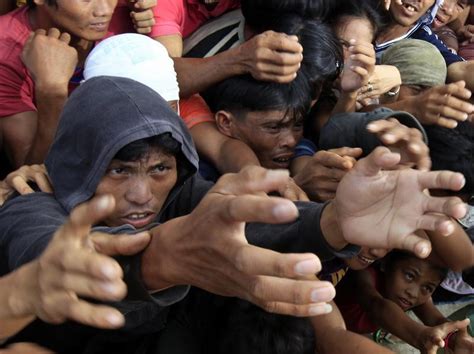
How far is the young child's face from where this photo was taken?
8.00 feet

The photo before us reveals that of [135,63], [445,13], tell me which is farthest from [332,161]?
[445,13]

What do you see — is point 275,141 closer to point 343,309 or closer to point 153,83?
point 153,83

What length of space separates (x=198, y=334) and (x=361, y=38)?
1.43 metres

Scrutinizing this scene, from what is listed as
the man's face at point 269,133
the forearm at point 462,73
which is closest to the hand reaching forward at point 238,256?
the man's face at point 269,133

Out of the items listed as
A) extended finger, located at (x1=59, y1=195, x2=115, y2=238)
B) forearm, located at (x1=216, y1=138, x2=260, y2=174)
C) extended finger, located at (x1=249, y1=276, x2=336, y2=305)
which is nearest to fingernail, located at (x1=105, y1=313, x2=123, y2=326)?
extended finger, located at (x1=59, y1=195, x2=115, y2=238)

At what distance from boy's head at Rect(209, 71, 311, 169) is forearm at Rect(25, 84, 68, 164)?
1.92ft

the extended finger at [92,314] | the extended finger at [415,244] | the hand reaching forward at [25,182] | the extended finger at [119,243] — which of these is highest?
the extended finger at [92,314]

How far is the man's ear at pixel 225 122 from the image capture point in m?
2.38

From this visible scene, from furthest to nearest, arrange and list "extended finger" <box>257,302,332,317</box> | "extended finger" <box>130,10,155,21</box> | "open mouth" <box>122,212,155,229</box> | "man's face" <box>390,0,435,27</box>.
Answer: "man's face" <box>390,0,435,27</box> < "extended finger" <box>130,10,155,21</box> < "open mouth" <box>122,212,155,229</box> < "extended finger" <box>257,302,332,317</box>

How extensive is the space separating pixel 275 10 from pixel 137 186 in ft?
3.38

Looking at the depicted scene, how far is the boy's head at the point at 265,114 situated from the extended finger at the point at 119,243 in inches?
43.4

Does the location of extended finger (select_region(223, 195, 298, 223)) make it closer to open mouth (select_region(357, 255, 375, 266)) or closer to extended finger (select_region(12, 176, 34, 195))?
extended finger (select_region(12, 176, 34, 195))

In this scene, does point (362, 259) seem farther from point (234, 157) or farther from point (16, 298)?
point (16, 298)

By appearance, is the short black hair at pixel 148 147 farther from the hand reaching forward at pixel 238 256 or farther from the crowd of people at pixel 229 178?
the hand reaching forward at pixel 238 256
